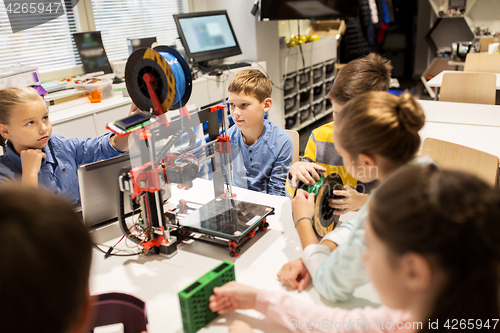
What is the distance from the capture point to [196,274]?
1.17m

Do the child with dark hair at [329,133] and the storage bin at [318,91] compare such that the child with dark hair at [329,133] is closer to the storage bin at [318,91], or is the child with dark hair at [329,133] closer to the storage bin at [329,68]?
the storage bin at [318,91]

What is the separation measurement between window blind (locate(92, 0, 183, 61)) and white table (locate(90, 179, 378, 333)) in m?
2.78

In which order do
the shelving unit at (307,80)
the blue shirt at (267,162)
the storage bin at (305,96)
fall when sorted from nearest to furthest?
1. the blue shirt at (267,162)
2. the shelving unit at (307,80)
3. the storage bin at (305,96)

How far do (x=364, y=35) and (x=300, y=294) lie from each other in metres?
5.51

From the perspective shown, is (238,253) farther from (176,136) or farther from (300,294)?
(176,136)

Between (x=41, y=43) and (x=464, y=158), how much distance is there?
3102 millimetres

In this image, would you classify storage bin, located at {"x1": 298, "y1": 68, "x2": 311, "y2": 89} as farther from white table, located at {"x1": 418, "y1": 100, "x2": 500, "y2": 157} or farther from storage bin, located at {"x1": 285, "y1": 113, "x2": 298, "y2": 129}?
white table, located at {"x1": 418, "y1": 100, "x2": 500, "y2": 157}

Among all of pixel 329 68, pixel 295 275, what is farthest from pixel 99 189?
pixel 329 68

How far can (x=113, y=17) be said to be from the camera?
3557 millimetres

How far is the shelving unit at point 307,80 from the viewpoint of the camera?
439 centimetres

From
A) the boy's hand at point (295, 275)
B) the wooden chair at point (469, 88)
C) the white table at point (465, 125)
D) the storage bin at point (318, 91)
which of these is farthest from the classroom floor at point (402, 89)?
the boy's hand at point (295, 275)

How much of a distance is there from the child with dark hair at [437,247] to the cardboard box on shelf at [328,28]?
4.95 m

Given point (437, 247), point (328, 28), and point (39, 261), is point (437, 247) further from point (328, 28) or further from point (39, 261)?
point (328, 28)

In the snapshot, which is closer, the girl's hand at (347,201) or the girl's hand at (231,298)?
the girl's hand at (231,298)
